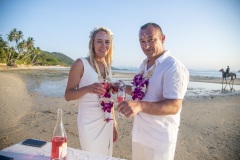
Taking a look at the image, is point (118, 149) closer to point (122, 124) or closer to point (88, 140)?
point (122, 124)

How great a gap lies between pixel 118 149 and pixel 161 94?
355 cm

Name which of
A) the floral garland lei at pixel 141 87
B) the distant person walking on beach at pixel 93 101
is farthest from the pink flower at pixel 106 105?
the floral garland lei at pixel 141 87

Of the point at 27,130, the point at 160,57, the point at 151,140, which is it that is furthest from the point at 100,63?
the point at 27,130

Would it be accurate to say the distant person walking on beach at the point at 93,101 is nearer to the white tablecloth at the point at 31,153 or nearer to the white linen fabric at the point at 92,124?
the white linen fabric at the point at 92,124

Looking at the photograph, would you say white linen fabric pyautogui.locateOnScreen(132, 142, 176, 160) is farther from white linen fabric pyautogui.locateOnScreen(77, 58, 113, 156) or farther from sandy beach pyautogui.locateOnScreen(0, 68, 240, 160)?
sandy beach pyautogui.locateOnScreen(0, 68, 240, 160)

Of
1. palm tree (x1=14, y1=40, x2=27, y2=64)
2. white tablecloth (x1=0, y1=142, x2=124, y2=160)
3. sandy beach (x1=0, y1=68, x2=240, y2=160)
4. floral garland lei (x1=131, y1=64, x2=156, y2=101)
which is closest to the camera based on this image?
white tablecloth (x1=0, y1=142, x2=124, y2=160)

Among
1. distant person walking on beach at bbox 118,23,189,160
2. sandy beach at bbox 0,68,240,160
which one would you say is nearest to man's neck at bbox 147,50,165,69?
distant person walking on beach at bbox 118,23,189,160

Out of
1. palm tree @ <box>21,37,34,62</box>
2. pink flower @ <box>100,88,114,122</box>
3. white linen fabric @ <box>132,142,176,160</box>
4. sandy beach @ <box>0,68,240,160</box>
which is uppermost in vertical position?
palm tree @ <box>21,37,34,62</box>

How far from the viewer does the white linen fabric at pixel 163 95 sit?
2551mm

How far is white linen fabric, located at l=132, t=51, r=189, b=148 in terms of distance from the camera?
2551mm

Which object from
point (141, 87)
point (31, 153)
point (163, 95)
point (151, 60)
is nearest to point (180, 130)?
point (151, 60)

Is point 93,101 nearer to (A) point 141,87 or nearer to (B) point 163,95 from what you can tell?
(A) point 141,87

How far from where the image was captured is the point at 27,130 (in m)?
6.87

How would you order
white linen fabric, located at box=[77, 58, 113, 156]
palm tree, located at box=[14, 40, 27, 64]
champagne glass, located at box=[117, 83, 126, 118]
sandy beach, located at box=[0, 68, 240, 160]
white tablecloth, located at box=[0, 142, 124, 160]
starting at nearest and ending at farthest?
white tablecloth, located at box=[0, 142, 124, 160] → champagne glass, located at box=[117, 83, 126, 118] → white linen fabric, located at box=[77, 58, 113, 156] → sandy beach, located at box=[0, 68, 240, 160] → palm tree, located at box=[14, 40, 27, 64]
